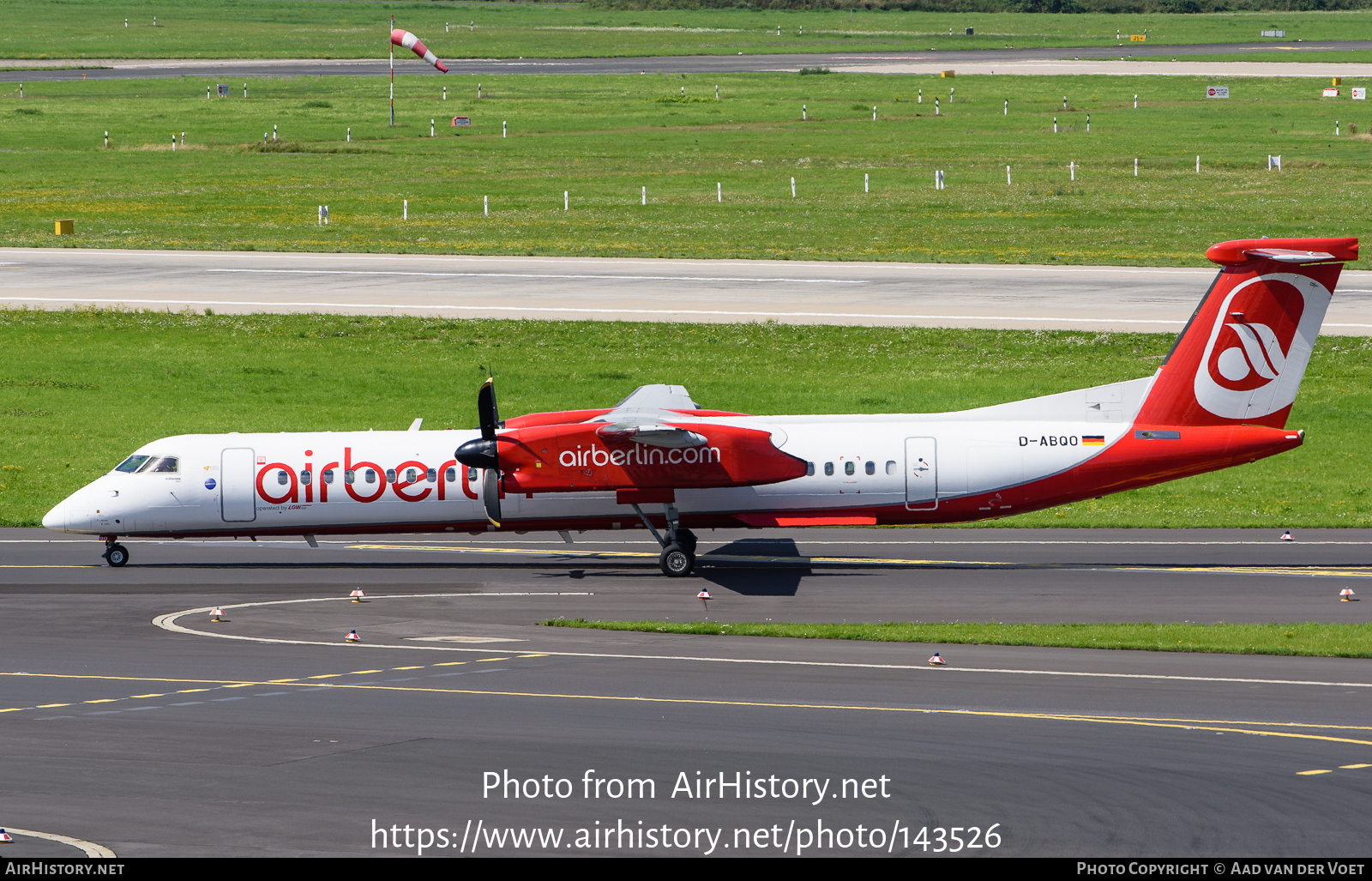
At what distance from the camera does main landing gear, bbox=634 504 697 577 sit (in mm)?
30422

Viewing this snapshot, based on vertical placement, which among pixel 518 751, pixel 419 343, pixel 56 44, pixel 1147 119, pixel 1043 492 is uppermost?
pixel 56 44

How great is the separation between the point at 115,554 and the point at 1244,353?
23.6 metres

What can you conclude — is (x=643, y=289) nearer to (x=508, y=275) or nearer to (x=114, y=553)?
(x=508, y=275)

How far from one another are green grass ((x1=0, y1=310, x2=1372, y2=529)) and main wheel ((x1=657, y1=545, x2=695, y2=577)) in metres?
11.0

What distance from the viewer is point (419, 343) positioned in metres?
52.1

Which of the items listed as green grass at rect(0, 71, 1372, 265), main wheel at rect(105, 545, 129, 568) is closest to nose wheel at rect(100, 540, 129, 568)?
main wheel at rect(105, 545, 129, 568)

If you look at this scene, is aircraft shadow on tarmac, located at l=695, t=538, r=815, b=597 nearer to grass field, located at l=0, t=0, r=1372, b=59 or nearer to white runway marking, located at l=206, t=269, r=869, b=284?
white runway marking, located at l=206, t=269, r=869, b=284

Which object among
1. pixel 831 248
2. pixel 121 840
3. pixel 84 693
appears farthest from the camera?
pixel 831 248

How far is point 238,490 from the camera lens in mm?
31328

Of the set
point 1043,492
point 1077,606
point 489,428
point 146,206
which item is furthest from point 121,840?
point 146,206

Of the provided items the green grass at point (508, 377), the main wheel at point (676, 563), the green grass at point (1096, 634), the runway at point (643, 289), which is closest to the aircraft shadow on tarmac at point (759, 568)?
the main wheel at point (676, 563)

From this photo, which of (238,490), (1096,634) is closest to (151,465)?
(238,490)

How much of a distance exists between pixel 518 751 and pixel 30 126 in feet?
349

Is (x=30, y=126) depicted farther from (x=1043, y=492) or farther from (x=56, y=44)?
(x=1043, y=492)
